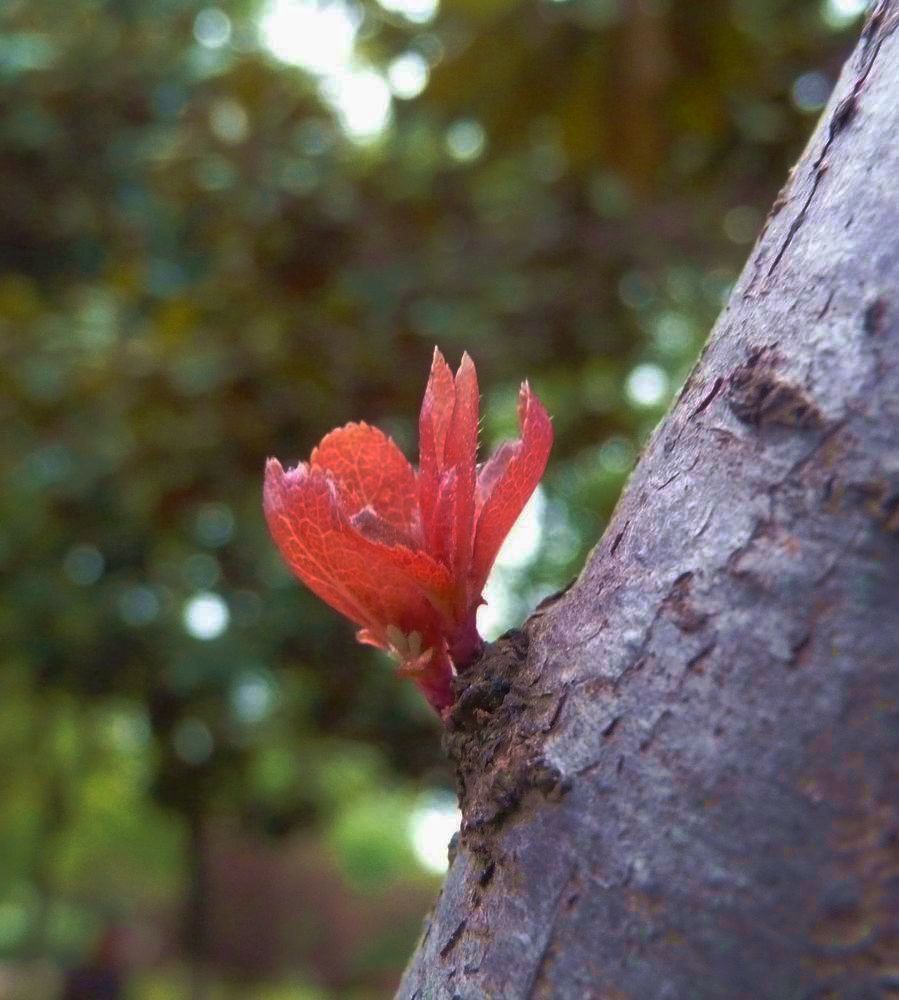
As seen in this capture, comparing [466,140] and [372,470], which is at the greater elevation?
[466,140]

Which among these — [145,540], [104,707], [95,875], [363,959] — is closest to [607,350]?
[145,540]

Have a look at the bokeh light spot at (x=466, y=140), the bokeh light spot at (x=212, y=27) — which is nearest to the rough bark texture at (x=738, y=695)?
the bokeh light spot at (x=466, y=140)

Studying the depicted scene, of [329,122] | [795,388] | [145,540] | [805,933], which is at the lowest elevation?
[805,933]

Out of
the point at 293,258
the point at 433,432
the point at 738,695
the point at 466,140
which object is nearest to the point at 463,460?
the point at 433,432

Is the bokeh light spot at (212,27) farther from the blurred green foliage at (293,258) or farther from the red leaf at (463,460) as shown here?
the red leaf at (463,460)

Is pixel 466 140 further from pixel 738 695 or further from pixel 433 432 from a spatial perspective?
pixel 738 695

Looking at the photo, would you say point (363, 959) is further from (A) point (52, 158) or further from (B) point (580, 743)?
(B) point (580, 743)

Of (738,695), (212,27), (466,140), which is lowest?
(738,695)
